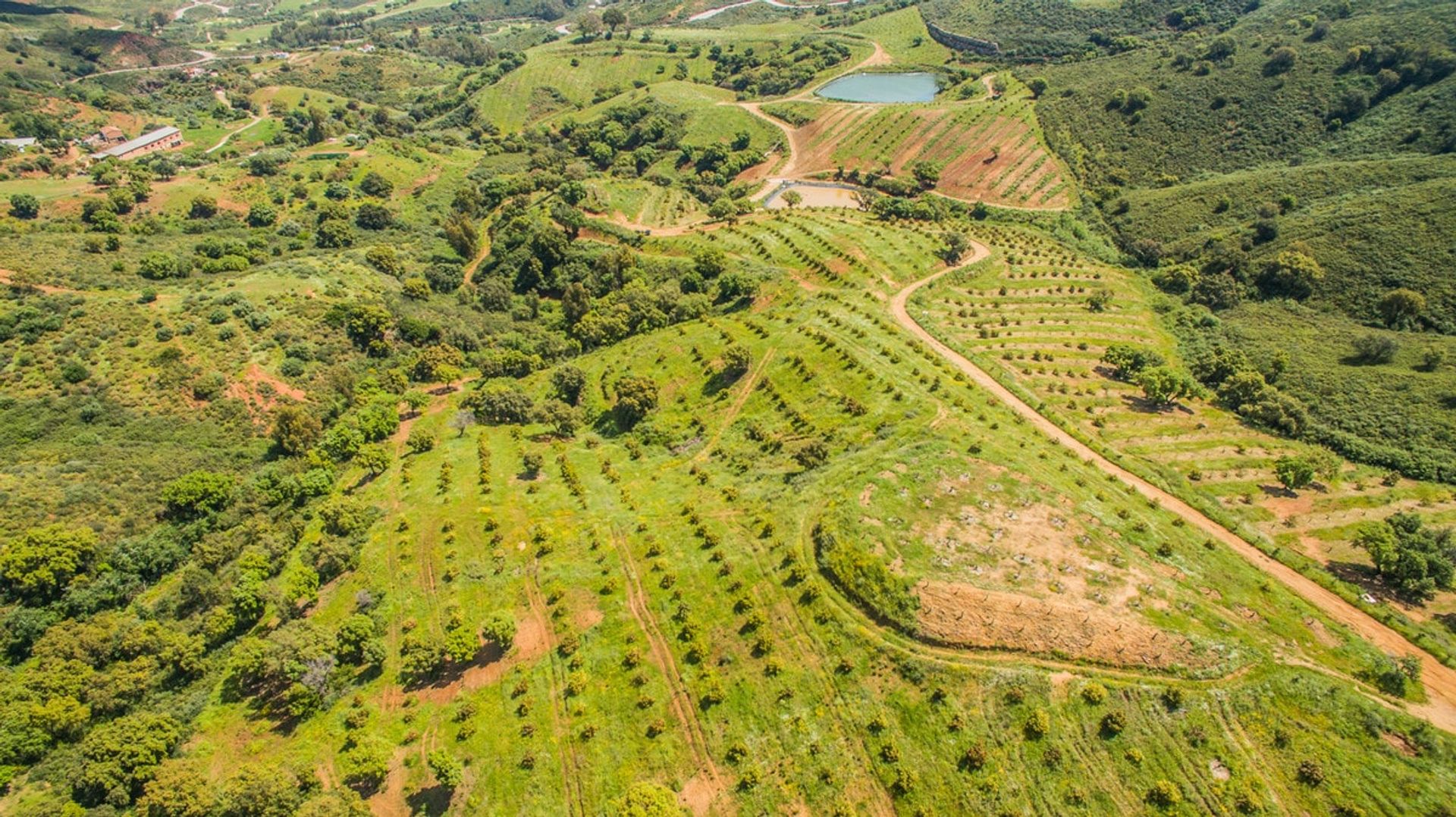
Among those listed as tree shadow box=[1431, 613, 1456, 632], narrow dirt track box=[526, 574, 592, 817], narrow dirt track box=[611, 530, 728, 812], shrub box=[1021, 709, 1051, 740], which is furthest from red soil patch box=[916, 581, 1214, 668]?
narrow dirt track box=[526, 574, 592, 817]

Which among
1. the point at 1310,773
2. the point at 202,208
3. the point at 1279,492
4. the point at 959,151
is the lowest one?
the point at 202,208

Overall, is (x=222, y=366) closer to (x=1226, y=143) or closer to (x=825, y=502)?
(x=825, y=502)

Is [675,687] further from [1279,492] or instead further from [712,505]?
[1279,492]

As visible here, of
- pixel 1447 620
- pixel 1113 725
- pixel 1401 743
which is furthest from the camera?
pixel 1447 620

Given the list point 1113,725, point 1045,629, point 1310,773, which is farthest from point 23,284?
point 1310,773

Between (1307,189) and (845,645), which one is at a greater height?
(1307,189)

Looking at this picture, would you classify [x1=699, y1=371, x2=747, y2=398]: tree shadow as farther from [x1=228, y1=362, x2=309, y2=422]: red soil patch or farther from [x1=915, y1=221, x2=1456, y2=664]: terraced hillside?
[x1=228, y1=362, x2=309, y2=422]: red soil patch
